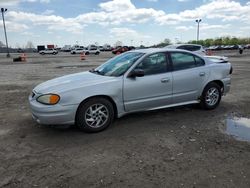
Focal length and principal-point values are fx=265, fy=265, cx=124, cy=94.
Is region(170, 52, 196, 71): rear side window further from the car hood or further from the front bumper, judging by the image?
the front bumper

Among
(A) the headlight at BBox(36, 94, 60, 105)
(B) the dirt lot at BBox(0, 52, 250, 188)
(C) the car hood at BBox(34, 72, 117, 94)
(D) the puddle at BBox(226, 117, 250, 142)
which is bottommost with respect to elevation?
(D) the puddle at BBox(226, 117, 250, 142)

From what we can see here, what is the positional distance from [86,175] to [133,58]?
3.03 m

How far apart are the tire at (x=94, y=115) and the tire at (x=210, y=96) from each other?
2553mm

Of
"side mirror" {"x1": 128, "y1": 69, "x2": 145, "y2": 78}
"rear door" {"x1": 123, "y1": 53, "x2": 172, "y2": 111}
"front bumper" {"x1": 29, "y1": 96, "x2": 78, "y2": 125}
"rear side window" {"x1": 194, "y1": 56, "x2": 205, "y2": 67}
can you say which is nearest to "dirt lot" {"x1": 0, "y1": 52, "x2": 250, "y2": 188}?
"front bumper" {"x1": 29, "y1": 96, "x2": 78, "y2": 125}

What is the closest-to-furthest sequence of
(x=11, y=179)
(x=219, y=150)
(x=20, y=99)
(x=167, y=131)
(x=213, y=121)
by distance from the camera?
1. (x=11, y=179)
2. (x=219, y=150)
3. (x=167, y=131)
4. (x=213, y=121)
5. (x=20, y=99)

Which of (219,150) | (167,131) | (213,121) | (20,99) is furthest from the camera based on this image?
(20,99)

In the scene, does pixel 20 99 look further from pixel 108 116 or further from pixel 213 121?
pixel 213 121

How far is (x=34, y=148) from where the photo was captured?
4531 mm

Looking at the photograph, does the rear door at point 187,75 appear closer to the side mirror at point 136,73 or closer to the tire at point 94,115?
the side mirror at point 136,73

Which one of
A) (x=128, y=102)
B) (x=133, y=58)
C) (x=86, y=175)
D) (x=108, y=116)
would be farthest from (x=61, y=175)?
(x=133, y=58)

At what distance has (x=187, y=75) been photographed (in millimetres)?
6152

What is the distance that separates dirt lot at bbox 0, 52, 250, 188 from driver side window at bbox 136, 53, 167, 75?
3.59ft

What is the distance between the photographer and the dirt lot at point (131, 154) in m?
3.48

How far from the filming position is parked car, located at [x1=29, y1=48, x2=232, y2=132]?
16.2 ft
